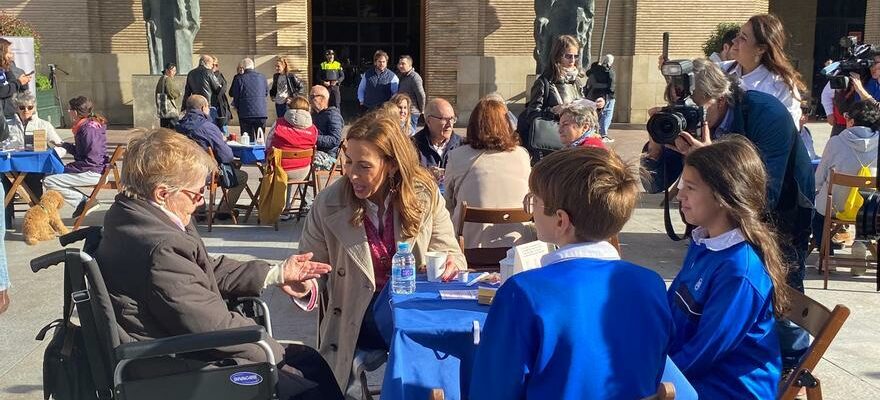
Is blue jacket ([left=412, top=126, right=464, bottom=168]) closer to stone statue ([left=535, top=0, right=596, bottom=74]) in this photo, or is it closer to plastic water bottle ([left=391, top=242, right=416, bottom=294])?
plastic water bottle ([left=391, top=242, right=416, bottom=294])

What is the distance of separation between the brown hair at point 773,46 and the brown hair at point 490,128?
151 cm

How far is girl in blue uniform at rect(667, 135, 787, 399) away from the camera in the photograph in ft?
8.78

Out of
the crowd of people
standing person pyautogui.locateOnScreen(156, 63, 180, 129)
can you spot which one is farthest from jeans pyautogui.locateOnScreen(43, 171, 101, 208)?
standing person pyautogui.locateOnScreen(156, 63, 180, 129)

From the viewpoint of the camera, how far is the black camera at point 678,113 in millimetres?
3910

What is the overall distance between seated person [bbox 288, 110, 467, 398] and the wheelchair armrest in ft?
2.55

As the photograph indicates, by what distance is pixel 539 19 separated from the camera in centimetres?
1653

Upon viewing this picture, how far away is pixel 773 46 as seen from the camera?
14.6ft

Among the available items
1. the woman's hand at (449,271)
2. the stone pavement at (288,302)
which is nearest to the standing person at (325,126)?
the stone pavement at (288,302)

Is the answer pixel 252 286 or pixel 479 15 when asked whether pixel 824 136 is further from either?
pixel 252 286

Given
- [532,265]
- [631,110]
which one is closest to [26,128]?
[532,265]

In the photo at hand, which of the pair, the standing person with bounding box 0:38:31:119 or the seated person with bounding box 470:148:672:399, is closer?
the seated person with bounding box 470:148:672:399

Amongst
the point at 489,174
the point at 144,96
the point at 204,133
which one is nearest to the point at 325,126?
the point at 204,133

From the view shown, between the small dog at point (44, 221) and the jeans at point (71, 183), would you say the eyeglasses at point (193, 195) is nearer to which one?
the small dog at point (44, 221)

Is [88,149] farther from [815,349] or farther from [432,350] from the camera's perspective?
[815,349]
